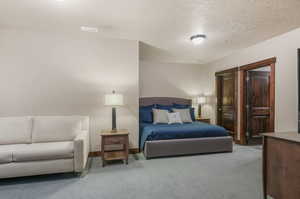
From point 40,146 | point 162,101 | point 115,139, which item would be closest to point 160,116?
point 162,101

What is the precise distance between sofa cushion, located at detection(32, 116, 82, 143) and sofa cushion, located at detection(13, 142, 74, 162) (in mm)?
377

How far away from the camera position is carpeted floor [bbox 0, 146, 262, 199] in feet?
6.85

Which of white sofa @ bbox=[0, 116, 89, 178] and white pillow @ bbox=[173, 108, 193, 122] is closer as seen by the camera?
white sofa @ bbox=[0, 116, 89, 178]

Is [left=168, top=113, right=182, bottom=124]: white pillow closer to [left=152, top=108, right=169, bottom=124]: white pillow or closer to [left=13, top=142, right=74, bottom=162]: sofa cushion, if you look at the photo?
[left=152, top=108, right=169, bottom=124]: white pillow

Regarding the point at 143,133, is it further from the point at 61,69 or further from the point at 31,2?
the point at 31,2

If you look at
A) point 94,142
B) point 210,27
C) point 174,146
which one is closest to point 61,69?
point 94,142

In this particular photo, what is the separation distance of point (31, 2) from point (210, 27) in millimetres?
2773

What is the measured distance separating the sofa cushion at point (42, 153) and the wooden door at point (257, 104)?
4.28 metres

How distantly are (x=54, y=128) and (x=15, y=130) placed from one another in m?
0.59

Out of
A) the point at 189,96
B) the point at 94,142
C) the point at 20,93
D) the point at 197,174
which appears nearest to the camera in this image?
the point at 197,174

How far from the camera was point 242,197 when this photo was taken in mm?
2033

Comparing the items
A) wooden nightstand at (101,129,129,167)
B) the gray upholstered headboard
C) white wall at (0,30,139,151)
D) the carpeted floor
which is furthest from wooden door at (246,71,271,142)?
wooden nightstand at (101,129,129,167)

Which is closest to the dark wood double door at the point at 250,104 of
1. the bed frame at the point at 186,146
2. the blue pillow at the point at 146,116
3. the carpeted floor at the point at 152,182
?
the bed frame at the point at 186,146

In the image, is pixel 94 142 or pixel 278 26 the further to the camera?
pixel 94 142
